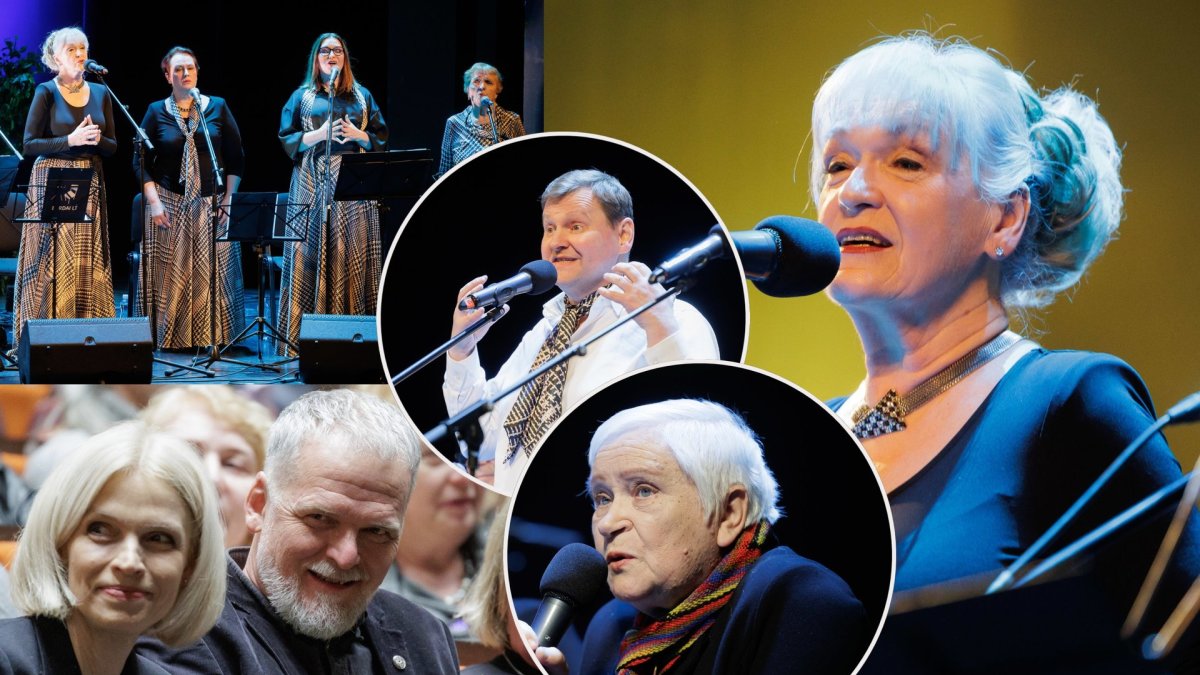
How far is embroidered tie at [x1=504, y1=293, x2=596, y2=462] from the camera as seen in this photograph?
214 cm

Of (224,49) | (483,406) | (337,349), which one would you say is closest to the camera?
(483,406)

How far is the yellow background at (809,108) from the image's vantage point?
8.61 feet

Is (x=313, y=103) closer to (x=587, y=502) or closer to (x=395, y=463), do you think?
(x=395, y=463)

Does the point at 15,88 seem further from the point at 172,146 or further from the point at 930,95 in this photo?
the point at 930,95

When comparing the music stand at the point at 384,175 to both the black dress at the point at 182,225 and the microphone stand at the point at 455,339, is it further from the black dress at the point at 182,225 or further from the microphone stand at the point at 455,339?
the microphone stand at the point at 455,339

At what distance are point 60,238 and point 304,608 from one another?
141 inches

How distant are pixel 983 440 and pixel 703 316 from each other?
71 centimetres

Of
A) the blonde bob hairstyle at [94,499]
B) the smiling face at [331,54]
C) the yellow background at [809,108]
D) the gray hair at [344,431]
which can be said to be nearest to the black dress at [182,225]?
the smiling face at [331,54]

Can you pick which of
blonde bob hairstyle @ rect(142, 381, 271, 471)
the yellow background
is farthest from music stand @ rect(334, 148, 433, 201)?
blonde bob hairstyle @ rect(142, 381, 271, 471)

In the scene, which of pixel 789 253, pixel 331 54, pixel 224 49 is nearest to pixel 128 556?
pixel 789 253

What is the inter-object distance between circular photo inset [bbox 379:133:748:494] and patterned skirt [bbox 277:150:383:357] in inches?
137

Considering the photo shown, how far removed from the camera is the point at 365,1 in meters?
8.07

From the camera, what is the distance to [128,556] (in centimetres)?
202

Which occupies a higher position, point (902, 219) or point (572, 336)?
point (902, 219)
